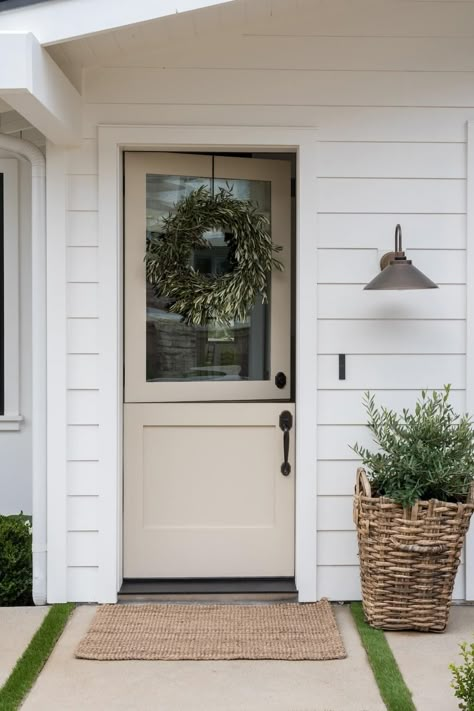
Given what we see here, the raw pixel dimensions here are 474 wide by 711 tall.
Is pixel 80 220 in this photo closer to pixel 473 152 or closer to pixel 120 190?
pixel 120 190

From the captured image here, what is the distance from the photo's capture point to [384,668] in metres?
3.16

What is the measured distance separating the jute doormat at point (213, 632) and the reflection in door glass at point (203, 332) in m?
1.09

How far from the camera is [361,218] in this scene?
152 inches

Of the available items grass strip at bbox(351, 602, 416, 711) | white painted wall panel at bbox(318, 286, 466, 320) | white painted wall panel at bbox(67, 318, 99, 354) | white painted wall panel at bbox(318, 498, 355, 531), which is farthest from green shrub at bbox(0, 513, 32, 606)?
white painted wall panel at bbox(318, 286, 466, 320)

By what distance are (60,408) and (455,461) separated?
1.77m

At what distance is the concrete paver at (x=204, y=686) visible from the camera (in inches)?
114

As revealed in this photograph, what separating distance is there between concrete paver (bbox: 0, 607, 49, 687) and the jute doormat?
9.7 inches

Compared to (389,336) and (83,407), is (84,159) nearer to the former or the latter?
(83,407)

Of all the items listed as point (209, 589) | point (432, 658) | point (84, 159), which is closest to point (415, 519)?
point (432, 658)

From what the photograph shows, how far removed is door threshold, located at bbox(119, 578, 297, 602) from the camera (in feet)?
12.8

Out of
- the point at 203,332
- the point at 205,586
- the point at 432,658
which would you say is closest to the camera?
the point at 432,658

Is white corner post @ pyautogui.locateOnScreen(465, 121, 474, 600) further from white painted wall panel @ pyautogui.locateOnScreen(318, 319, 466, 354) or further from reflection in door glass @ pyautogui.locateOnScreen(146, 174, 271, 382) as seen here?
reflection in door glass @ pyautogui.locateOnScreen(146, 174, 271, 382)

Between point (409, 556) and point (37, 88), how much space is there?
2.33 meters

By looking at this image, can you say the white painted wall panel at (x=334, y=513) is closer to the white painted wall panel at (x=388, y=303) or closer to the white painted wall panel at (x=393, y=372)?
the white painted wall panel at (x=393, y=372)
